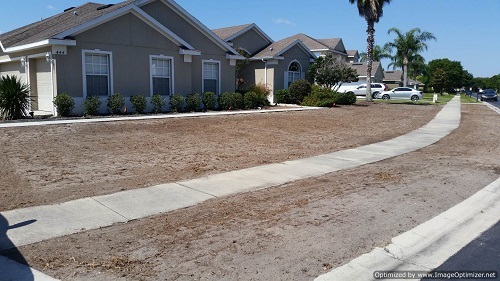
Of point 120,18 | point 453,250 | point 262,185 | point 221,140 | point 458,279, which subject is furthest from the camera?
point 120,18

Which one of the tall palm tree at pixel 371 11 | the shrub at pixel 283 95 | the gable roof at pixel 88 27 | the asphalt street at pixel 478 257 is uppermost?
the tall palm tree at pixel 371 11

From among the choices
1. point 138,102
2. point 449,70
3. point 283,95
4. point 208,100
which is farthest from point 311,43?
point 449,70

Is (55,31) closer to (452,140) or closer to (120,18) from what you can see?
(120,18)

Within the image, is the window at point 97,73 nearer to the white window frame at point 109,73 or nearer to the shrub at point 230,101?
the white window frame at point 109,73

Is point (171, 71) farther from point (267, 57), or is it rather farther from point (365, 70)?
point (365, 70)

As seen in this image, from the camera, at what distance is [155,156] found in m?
10.8

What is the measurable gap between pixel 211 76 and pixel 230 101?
216cm

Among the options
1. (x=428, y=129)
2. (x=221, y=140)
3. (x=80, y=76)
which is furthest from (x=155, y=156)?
(x=428, y=129)

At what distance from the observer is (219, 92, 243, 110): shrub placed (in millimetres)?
24109

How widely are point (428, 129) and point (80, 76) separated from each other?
16.0m

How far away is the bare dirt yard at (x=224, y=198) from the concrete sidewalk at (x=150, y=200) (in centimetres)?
29

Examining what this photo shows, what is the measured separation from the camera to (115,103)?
18969 mm

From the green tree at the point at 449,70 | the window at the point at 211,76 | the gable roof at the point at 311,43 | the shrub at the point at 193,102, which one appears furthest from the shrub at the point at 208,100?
the green tree at the point at 449,70

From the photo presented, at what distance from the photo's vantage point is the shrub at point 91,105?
18.1 meters
